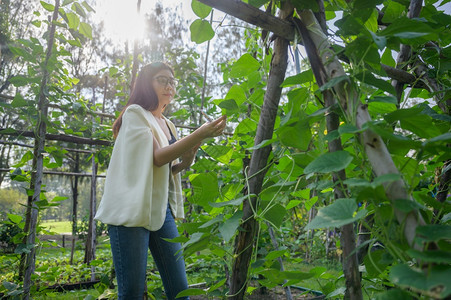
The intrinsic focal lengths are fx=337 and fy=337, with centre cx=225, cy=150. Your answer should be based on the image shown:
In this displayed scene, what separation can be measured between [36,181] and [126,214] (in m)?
1.07

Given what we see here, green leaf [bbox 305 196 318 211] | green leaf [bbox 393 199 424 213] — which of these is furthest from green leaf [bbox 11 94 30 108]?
green leaf [bbox 393 199 424 213]

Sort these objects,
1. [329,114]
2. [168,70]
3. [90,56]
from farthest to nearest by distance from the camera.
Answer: [90,56] → [168,70] → [329,114]

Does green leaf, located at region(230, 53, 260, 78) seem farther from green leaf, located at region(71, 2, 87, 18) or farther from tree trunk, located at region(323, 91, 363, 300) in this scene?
green leaf, located at region(71, 2, 87, 18)

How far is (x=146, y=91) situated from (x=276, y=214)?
3.62 feet

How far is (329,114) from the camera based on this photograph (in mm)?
568

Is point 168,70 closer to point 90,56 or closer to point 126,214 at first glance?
point 126,214

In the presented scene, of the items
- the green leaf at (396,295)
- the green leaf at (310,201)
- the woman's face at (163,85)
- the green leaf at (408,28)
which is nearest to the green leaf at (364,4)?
the green leaf at (408,28)

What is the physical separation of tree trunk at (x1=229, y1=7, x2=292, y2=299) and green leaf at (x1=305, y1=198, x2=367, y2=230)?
26cm

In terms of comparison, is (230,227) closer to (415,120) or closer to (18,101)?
(415,120)

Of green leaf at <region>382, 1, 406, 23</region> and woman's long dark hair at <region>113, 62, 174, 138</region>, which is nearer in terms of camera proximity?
green leaf at <region>382, 1, 406, 23</region>

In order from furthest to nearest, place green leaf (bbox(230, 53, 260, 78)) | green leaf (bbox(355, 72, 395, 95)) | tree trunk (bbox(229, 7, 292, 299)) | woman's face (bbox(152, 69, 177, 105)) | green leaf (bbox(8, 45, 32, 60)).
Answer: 1. green leaf (bbox(8, 45, 32, 60))
2. woman's face (bbox(152, 69, 177, 105))
3. green leaf (bbox(230, 53, 260, 78))
4. tree trunk (bbox(229, 7, 292, 299))
5. green leaf (bbox(355, 72, 395, 95))

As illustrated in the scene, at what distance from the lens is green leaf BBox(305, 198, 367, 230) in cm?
39

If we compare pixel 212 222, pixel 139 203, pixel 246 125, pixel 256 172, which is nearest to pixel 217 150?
pixel 246 125

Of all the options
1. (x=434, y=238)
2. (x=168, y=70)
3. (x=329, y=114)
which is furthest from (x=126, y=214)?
(x=434, y=238)
